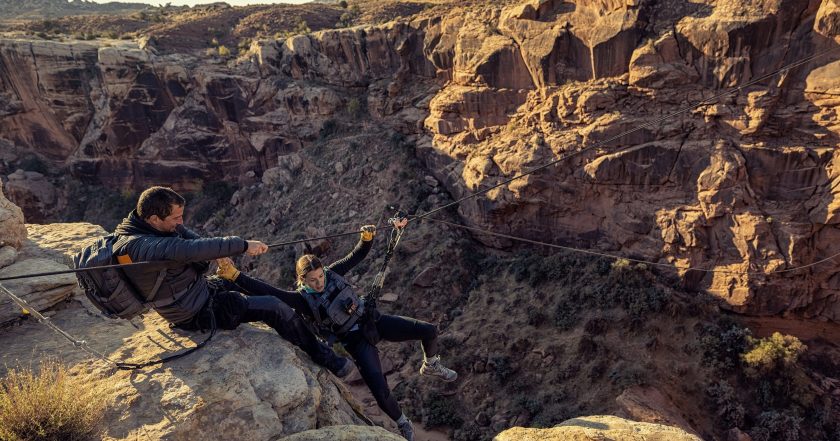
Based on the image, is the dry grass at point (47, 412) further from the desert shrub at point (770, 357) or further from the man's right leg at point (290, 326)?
the desert shrub at point (770, 357)

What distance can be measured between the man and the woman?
1.05 ft

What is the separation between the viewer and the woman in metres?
6.22

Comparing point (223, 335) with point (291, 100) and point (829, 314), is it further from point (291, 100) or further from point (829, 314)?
point (291, 100)

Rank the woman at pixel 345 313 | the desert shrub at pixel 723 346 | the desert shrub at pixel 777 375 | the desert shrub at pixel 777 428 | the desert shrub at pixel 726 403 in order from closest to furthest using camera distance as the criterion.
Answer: the woman at pixel 345 313 → the desert shrub at pixel 777 428 → the desert shrub at pixel 726 403 → the desert shrub at pixel 777 375 → the desert shrub at pixel 723 346

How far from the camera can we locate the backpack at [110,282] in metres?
4.89

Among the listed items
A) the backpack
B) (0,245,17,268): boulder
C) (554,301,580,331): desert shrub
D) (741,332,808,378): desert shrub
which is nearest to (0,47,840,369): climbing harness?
the backpack

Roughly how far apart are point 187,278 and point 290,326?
1.29 metres

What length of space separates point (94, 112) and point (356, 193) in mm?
17314

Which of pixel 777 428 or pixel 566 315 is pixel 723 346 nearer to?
pixel 777 428

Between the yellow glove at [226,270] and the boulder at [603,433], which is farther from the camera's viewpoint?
the yellow glove at [226,270]

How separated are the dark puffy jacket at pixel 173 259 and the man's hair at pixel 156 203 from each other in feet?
0.57

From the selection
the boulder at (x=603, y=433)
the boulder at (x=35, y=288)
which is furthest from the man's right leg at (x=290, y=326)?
the boulder at (x=35, y=288)

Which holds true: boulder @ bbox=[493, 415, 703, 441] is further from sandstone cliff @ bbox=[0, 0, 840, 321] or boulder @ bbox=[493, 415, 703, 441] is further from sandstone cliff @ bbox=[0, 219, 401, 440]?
sandstone cliff @ bbox=[0, 0, 840, 321]

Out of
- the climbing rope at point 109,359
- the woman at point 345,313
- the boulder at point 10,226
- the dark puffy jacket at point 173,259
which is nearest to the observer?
the dark puffy jacket at point 173,259
